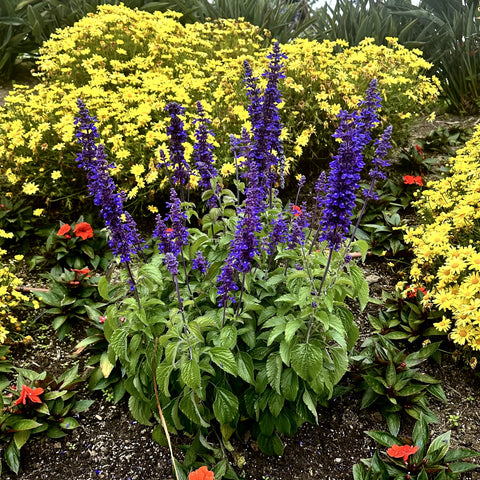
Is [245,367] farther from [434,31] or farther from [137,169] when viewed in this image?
[434,31]

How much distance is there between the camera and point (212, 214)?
2439mm

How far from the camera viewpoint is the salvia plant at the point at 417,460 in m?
2.16

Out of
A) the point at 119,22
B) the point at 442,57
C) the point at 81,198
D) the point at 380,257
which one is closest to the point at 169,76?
the point at 119,22

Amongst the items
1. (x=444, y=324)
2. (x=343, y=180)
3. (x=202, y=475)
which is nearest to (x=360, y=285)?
(x=343, y=180)

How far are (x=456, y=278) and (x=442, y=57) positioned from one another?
15.1ft

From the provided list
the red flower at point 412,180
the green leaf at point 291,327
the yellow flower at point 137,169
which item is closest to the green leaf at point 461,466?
the green leaf at point 291,327

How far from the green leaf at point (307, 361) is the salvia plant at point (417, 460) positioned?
22.0 inches

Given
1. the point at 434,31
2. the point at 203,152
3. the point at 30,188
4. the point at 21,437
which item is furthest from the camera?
the point at 434,31

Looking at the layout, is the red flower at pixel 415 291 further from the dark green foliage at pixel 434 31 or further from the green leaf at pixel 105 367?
the dark green foliage at pixel 434 31

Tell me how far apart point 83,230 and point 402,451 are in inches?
108

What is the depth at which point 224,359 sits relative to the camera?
2.01 metres

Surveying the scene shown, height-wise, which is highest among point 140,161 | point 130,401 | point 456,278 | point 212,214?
point 212,214

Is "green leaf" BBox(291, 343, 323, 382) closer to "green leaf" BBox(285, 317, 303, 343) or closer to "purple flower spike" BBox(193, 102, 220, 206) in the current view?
"green leaf" BBox(285, 317, 303, 343)

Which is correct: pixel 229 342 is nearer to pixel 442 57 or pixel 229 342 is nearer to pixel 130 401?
pixel 130 401
